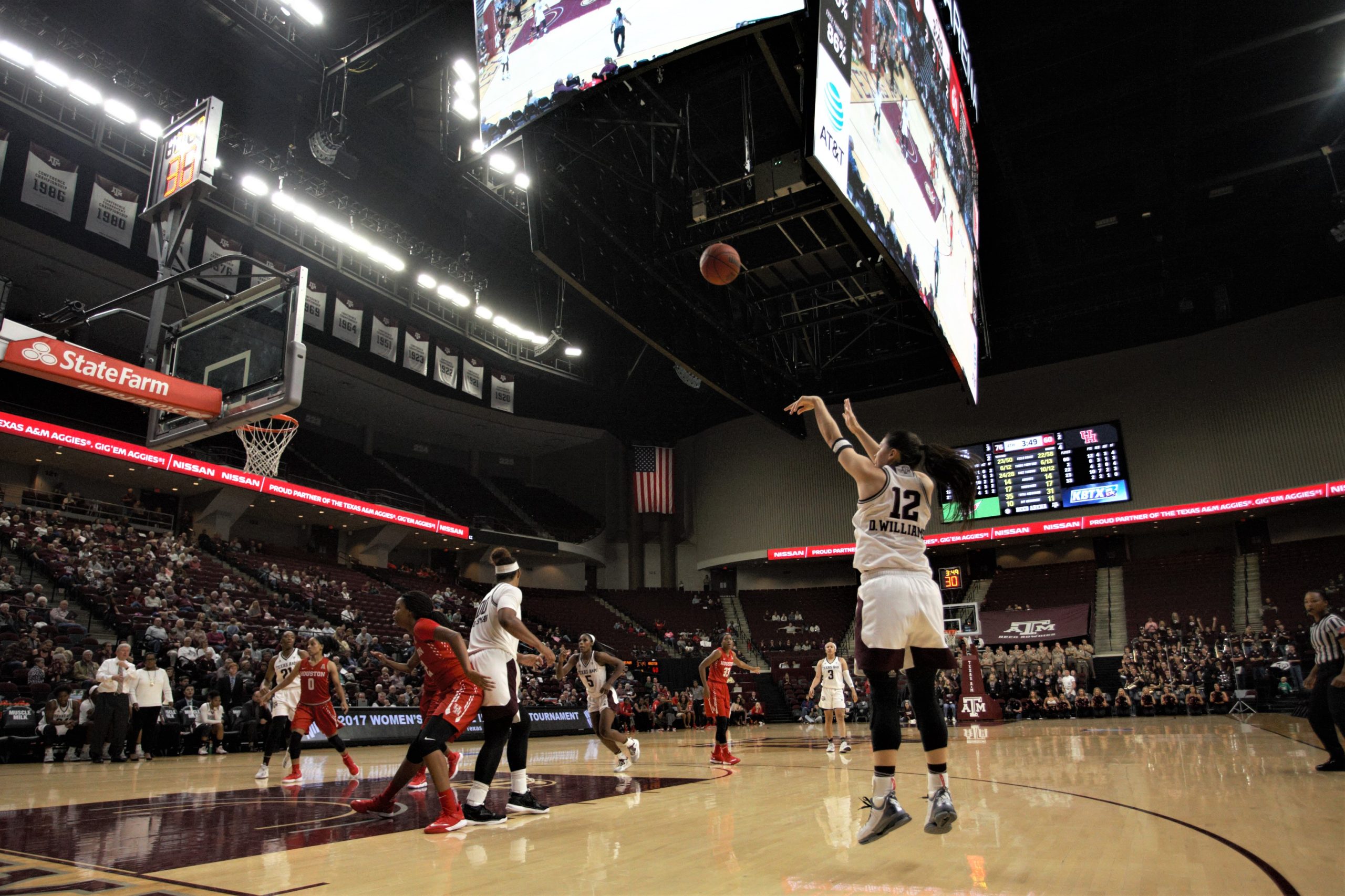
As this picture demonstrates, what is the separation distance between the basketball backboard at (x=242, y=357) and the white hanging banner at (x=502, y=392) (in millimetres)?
20087

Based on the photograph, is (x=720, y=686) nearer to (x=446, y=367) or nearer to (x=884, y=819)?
(x=884, y=819)

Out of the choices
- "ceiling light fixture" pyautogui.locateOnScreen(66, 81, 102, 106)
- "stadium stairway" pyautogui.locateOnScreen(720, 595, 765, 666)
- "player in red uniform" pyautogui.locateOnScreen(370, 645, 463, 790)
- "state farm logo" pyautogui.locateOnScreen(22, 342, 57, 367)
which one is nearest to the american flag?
"stadium stairway" pyautogui.locateOnScreen(720, 595, 765, 666)

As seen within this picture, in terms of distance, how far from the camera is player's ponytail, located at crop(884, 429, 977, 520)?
4246 millimetres

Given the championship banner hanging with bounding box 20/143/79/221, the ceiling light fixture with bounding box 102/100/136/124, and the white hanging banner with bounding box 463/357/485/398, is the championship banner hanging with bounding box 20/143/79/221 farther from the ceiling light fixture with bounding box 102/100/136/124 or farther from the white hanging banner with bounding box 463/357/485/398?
the white hanging banner with bounding box 463/357/485/398

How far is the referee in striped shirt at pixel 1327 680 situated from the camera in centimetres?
679

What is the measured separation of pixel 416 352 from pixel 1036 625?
22890mm

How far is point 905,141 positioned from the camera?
10.4 metres

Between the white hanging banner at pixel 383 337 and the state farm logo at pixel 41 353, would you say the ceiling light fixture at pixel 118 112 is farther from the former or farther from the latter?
the state farm logo at pixel 41 353

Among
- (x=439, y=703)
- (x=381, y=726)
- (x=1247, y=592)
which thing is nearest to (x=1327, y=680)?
(x=439, y=703)

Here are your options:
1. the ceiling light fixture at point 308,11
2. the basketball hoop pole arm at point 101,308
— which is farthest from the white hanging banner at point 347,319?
the basketball hoop pole arm at point 101,308

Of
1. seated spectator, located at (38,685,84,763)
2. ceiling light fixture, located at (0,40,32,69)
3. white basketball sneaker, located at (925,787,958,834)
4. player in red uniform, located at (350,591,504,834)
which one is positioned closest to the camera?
white basketball sneaker, located at (925,787,958,834)

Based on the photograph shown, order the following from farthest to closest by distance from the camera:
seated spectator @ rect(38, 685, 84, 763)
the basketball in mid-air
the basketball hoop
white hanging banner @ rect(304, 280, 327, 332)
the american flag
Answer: the american flag, white hanging banner @ rect(304, 280, 327, 332), the basketball hoop, seated spectator @ rect(38, 685, 84, 763), the basketball in mid-air

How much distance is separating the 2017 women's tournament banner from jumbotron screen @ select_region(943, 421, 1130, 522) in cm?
357

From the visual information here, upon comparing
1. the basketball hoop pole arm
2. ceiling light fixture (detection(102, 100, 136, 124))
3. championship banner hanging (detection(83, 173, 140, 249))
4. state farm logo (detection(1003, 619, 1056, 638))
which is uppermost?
ceiling light fixture (detection(102, 100, 136, 124))
